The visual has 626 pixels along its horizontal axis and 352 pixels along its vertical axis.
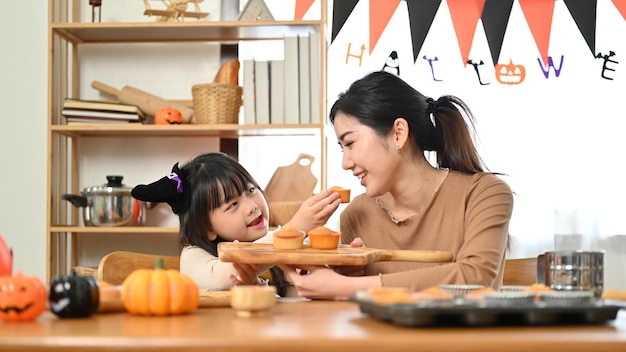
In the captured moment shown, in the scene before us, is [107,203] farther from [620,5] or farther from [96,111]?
[620,5]

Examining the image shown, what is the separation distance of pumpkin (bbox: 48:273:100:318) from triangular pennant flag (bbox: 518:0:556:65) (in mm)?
3123

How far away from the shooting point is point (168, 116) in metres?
3.72

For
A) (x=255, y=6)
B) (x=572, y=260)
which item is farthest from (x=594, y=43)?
(x=572, y=260)

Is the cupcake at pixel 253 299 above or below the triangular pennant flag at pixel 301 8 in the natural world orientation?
below

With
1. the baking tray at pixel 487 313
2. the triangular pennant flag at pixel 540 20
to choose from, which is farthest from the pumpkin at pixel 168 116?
the baking tray at pixel 487 313

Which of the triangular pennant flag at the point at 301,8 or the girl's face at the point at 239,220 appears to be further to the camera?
the triangular pennant flag at the point at 301,8

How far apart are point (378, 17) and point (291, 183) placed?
924mm

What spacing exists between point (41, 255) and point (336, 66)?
167 centimetres

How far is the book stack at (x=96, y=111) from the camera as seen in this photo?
3703 mm

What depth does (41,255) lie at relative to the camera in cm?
395

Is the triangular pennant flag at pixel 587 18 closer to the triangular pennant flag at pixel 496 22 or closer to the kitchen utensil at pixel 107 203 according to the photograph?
the triangular pennant flag at pixel 496 22

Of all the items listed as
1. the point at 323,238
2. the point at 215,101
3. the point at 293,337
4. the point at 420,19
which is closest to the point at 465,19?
the point at 420,19

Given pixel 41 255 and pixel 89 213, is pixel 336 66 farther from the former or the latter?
pixel 41 255

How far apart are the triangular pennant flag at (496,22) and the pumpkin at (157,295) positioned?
2975mm
